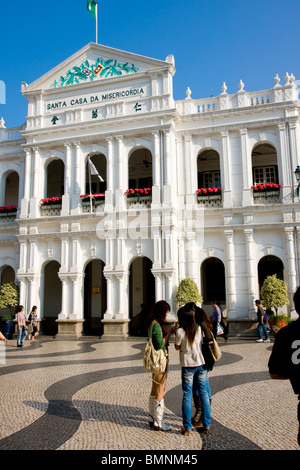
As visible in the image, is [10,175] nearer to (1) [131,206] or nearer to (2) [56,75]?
(2) [56,75]

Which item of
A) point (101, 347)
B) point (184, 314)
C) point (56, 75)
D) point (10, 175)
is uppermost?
point (56, 75)

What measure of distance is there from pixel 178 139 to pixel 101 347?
11352 mm

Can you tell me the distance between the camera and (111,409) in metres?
7.08

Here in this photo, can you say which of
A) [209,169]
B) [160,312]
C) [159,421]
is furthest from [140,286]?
[159,421]

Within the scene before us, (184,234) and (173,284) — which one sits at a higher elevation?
(184,234)

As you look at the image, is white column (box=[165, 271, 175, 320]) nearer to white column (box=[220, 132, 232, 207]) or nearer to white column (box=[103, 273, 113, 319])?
white column (box=[103, 273, 113, 319])

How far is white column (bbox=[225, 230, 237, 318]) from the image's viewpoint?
770 inches

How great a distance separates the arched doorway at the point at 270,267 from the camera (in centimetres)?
2164

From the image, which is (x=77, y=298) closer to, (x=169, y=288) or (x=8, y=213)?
(x=169, y=288)

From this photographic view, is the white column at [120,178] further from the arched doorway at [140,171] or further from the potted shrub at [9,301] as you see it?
the potted shrub at [9,301]

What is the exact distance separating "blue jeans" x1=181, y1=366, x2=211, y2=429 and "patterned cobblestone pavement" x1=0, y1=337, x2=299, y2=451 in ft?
0.74

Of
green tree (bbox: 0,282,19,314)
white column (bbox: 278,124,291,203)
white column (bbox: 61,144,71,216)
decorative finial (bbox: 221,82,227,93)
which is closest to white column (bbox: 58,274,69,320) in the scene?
green tree (bbox: 0,282,19,314)
